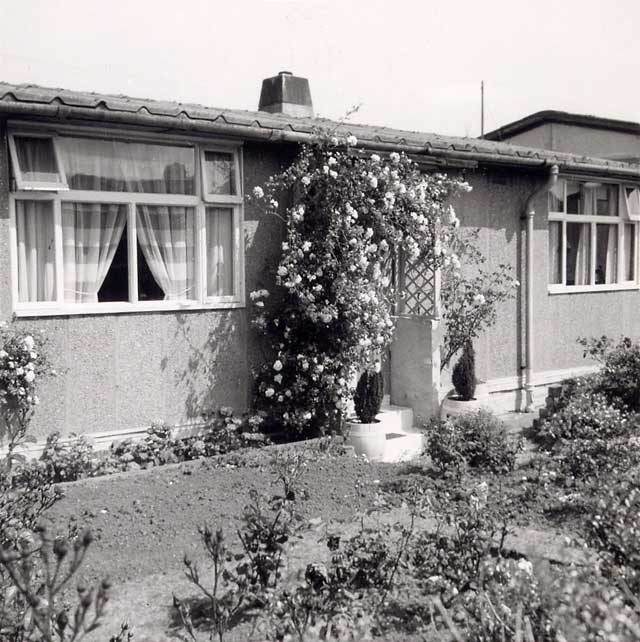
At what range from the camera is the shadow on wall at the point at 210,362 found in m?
8.43

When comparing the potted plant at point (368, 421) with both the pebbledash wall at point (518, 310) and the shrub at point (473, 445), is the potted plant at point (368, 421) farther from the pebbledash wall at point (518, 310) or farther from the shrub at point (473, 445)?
the pebbledash wall at point (518, 310)

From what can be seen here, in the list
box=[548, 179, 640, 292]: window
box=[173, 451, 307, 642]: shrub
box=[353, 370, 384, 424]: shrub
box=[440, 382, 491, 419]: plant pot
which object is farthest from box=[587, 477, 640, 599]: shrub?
box=[548, 179, 640, 292]: window

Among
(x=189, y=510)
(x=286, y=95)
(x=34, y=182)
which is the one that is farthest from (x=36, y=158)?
(x=286, y=95)

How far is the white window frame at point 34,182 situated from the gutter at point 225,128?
212 mm

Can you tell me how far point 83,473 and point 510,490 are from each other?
3.82 meters

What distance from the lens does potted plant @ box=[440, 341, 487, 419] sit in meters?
10.3

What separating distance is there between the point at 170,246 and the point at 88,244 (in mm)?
848

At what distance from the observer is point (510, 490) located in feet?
24.0

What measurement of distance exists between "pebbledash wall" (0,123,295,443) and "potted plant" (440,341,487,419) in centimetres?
276

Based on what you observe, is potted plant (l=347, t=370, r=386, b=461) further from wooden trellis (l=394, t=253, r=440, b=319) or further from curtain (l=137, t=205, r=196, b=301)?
curtain (l=137, t=205, r=196, b=301)

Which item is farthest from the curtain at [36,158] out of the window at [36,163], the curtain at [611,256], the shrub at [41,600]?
the curtain at [611,256]

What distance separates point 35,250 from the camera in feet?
25.0

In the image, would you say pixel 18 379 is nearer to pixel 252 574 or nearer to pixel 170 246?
pixel 170 246

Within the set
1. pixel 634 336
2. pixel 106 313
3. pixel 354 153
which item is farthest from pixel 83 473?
pixel 634 336
